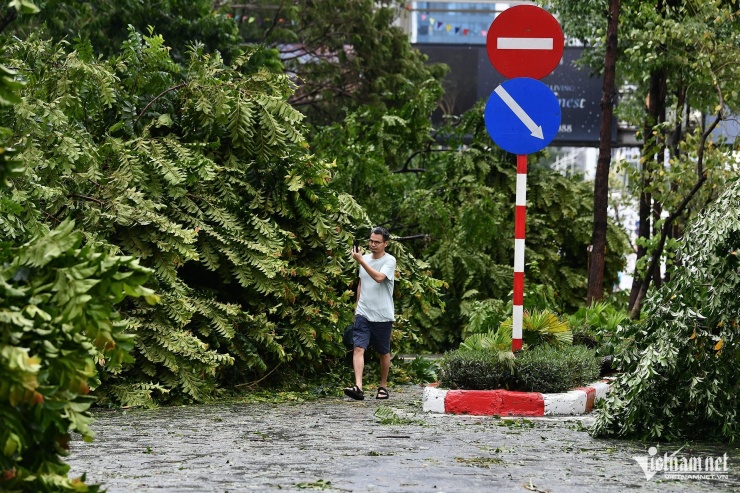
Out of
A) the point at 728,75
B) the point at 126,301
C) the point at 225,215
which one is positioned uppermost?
the point at 728,75

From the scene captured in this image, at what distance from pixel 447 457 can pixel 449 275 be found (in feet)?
32.7

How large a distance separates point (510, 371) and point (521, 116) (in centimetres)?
217

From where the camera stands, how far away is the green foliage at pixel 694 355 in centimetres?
748

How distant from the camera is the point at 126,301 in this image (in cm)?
1018

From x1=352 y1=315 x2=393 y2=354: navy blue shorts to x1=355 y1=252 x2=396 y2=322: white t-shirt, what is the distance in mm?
72

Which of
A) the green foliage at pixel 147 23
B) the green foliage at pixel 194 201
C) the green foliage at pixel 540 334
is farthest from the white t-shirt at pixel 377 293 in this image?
the green foliage at pixel 147 23

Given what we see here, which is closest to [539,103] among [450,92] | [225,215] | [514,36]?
[514,36]

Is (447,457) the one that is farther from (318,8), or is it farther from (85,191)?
(318,8)

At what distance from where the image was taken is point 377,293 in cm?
1117

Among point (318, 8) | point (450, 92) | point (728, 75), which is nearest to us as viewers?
point (728, 75)

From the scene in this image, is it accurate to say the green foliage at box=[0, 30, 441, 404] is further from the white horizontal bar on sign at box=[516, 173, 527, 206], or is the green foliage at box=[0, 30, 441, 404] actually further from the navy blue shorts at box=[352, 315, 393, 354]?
the white horizontal bar on sign at box=[516, 173, 527, 206]

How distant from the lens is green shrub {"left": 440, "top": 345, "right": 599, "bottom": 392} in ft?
30.9

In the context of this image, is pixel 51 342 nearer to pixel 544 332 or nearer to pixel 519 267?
pixel 519 267

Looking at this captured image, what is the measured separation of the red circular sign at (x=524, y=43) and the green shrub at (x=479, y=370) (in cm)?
240
